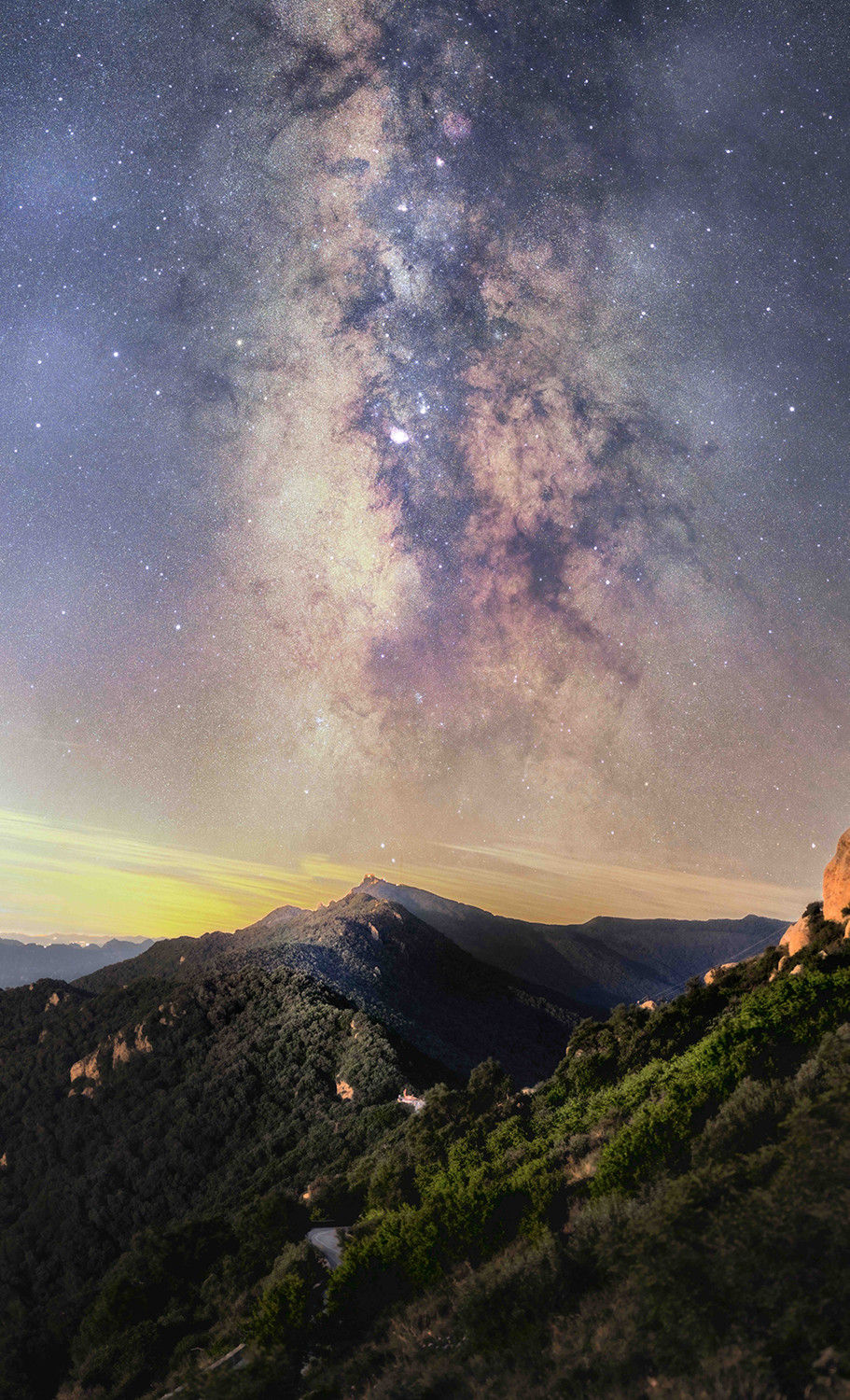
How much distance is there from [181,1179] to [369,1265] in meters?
42.6

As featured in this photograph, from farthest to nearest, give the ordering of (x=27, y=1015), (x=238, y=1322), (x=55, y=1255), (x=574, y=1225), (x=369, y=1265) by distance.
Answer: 1. (x=27, y=1015)
2. (x=55, y=1255)
3. (x=238, y=1322)
4. (x=369, y=1265)
5. (x=574, y=1225)

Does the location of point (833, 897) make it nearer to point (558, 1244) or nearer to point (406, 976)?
point (558, 1244)

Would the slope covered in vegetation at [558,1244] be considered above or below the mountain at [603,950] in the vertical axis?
above

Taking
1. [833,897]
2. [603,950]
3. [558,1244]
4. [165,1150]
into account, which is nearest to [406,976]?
[165,1150]

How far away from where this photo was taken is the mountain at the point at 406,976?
97625mm

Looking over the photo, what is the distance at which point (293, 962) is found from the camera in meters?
110

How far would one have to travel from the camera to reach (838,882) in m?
41.7

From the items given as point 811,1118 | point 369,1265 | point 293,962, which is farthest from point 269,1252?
point 293,962

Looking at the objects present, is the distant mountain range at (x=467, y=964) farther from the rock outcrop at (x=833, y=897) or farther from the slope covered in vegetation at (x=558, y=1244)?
the rock outcrop at (x=833, y=897)

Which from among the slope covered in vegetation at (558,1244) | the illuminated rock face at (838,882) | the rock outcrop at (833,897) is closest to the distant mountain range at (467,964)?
the slope covered in vegetation at (558,1244)

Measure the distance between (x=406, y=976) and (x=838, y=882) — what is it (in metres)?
92.9

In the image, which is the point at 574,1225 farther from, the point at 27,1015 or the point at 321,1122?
the point at 27,1015

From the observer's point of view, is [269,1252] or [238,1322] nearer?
[238,1322]

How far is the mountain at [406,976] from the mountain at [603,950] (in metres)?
17.8
